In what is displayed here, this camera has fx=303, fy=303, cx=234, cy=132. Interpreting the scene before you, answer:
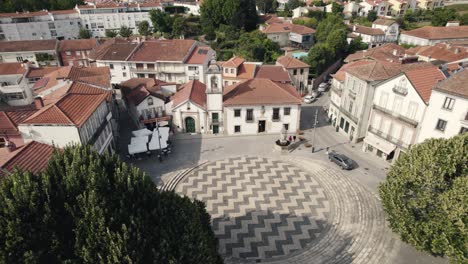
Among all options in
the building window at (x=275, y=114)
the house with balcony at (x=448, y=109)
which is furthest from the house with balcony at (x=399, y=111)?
the building window at (x=275, y=114)

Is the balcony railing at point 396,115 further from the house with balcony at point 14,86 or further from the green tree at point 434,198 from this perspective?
the house with balcony at point 14,86

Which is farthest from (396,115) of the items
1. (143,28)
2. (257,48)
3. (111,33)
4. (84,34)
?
(84,34)

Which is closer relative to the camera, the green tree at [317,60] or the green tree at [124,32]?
the green tree at [317,60]

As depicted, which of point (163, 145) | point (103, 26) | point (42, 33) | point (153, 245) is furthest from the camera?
point (103, 26)

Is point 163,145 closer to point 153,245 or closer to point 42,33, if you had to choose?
point 153,245

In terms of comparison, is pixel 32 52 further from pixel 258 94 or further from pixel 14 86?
pixel 258 94

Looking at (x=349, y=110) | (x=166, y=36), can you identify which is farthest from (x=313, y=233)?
(x=166, y=36)

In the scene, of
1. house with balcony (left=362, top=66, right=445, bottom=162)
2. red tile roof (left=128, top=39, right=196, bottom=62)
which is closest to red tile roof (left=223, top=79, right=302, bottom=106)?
house with balcony (left=362, top=66, right=445, bottom=162)
